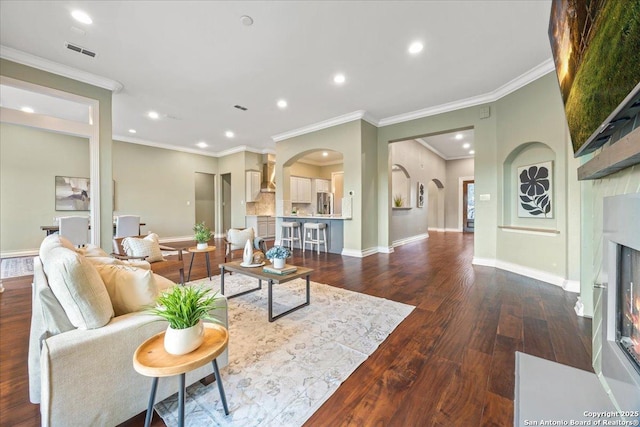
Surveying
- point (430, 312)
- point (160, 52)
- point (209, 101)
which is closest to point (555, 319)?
point (430, 312)

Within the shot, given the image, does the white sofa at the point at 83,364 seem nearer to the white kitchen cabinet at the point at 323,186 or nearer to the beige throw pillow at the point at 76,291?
the beige throw pillow at the point at 76,291

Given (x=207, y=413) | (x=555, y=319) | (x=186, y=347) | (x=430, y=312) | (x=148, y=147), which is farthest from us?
(x=148, y=147)

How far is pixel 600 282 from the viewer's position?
59.9 inches

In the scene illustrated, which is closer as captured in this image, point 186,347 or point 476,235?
point 186,347

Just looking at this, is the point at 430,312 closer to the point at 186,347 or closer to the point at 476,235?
the point at 186,347

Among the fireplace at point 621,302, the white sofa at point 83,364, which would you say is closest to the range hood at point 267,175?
the white sofa at point 83,364

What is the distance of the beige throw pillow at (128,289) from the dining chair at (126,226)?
17.8 ft

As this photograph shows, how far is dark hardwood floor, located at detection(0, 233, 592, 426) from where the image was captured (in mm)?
1367

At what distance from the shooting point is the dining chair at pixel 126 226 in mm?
5805

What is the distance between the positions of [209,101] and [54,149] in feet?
15.4

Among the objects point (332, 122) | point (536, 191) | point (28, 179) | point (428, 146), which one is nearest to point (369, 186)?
point (332, 122)

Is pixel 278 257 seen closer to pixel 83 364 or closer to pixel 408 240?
pixel 83 364

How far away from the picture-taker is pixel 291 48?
3.24 m

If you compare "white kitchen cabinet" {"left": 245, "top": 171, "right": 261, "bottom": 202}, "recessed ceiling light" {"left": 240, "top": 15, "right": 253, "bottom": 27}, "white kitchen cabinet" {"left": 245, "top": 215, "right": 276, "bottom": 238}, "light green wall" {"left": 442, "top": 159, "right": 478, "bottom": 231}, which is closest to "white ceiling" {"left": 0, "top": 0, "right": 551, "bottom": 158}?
"recessed ceiling light" {"left": 240, "top": 15, "right": 253, "bottom": 27}
